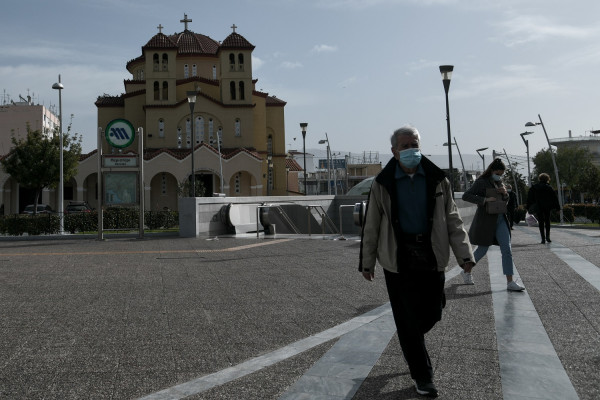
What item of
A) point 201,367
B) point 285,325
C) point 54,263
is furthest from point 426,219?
point 54,263

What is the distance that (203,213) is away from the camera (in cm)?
1945

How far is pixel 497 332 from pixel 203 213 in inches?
584

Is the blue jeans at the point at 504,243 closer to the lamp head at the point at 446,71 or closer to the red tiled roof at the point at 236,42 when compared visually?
the lamp head at the point at 446,71

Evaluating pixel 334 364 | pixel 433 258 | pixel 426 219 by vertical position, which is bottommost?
pixel 334 364

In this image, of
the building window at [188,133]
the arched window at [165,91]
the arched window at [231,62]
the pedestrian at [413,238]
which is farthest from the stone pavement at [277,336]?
the arched window at [165,91]

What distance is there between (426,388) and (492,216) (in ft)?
15.2

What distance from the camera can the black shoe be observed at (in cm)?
379

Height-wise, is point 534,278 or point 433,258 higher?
point 433,258

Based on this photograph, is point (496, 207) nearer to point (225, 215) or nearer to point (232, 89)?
point (225, 215)

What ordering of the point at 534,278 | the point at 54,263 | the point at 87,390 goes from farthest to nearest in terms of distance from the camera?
the point at 54,263, the point at 534,278, the point at 87,390

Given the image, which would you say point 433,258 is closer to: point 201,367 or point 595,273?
point 201,367

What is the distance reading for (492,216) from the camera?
798cm

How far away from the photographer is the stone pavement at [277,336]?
4.05 metres

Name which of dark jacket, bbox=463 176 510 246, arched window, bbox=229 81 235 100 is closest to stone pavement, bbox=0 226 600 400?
dark jacket, bbox=463 176 510 246
